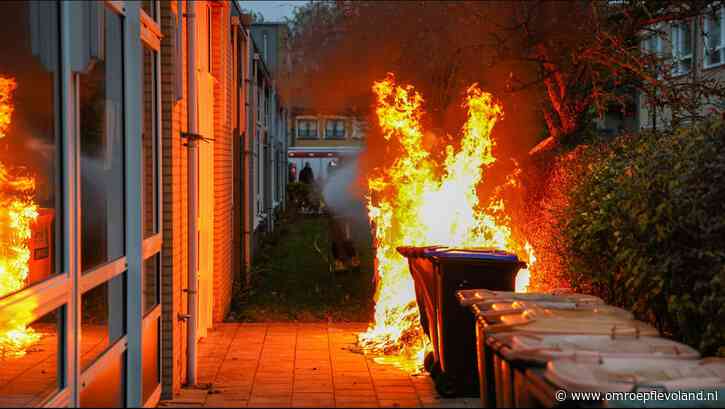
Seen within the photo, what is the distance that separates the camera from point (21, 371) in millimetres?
8531

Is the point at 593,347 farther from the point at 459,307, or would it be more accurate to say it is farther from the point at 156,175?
the point at 156,175

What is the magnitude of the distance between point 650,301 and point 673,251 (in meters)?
0.53

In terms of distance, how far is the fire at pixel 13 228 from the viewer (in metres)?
9.43

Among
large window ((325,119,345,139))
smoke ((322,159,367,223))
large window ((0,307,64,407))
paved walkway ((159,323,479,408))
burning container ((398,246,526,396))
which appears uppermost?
large window ((325,119,345,139))

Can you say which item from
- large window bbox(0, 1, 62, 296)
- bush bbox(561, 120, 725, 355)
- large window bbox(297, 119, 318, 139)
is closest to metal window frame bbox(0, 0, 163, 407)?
large window bbox(0, 1, 62, 296)

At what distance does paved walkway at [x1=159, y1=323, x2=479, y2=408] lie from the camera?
7.96 meters

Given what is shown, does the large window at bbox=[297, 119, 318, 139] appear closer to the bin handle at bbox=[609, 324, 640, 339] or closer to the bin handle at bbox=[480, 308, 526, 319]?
the bin handle at bbox=[480, 308, 526, 319]

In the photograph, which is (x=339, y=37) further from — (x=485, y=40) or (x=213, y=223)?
(x=213, y=223)

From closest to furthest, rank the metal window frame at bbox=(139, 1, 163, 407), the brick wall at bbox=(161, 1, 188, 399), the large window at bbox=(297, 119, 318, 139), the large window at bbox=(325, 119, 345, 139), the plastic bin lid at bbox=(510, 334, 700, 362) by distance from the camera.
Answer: the plastic bin lid at bbox=(510, 334, 700, 362)
the metal window frame at bbox=(139, 1, 163, 407)
the brick wall at bbox=(161, 1, 188, 399)
the large window at bbox=(325, 119, 345, 139)
the large window at bbox=(297, 119, 318, 139)

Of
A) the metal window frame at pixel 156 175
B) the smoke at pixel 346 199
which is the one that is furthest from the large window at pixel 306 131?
the metal window frame at pixel 156 175

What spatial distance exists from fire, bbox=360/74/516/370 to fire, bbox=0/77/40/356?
3.49 meters

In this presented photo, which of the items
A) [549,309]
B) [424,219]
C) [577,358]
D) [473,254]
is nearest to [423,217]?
[424,219]

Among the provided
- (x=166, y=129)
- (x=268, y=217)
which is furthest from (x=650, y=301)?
(x=268, y=217)

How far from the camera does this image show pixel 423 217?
36.4 ft
